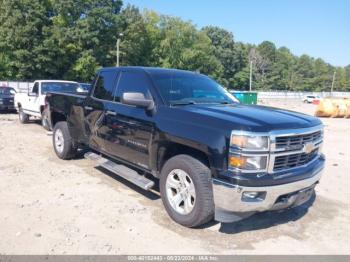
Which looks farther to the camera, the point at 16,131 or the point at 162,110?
the point at 16,131

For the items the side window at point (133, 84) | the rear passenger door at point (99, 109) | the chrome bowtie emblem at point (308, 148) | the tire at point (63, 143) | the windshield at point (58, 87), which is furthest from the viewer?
the windshield at point (58, 87)

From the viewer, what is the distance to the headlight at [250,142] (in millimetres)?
4012

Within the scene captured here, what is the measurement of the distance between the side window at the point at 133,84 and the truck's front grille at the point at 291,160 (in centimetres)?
202

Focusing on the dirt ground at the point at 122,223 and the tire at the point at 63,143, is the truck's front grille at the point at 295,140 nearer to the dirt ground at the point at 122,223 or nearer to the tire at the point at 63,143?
the dirt ground at the point at 122,223

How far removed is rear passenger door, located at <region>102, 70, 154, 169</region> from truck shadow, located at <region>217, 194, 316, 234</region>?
146cm

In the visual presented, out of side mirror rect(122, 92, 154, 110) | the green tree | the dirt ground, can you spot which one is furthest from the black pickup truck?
the green tree

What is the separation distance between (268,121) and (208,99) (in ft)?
4.56

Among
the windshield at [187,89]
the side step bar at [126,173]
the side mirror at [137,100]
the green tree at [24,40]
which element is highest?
the green tree at [24,40]

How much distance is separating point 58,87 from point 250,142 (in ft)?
37.6

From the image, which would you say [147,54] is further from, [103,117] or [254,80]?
[103,117]

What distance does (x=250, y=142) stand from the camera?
158 inches

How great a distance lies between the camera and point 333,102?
2741 centimetres

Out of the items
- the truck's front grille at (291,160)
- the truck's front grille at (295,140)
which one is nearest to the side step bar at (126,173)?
the truck's front grille at (291,160)

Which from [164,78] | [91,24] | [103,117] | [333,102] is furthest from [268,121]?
[91,24]
